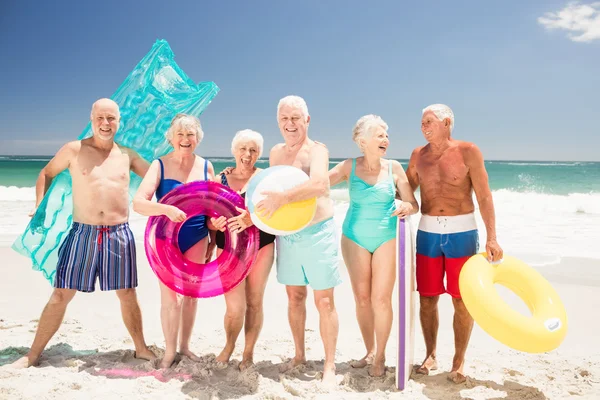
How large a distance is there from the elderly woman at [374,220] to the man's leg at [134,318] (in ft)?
5.32

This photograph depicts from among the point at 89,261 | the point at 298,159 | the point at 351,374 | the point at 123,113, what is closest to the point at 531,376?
the point at 351,374

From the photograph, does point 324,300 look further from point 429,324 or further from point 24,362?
point 24,362

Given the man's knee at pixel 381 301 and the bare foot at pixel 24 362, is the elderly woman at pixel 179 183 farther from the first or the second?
the man's knee at pixel 381 301

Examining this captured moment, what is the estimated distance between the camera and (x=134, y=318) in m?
3.63

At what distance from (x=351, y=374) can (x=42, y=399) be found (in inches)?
78.8

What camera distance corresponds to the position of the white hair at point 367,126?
330 centimetres

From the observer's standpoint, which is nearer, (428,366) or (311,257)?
(311,257)

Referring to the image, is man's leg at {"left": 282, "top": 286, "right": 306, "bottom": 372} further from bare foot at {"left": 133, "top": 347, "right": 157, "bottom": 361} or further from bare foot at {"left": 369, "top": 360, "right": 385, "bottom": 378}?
bare foot at {"left": 133, "top": 347, "right": 157, "bottom": 361}

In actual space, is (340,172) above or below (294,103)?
below

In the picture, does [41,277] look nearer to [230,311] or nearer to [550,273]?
[230,311]

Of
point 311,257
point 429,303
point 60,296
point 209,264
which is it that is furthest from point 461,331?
point 60,296

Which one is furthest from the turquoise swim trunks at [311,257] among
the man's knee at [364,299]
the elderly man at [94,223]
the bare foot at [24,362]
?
the bare foot at [24,362]

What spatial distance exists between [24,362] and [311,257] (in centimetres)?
223

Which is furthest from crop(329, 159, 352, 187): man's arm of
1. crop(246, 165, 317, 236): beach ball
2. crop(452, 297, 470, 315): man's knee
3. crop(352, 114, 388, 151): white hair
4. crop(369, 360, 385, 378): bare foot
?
crop(369, 360, 385, 378): bare foot
